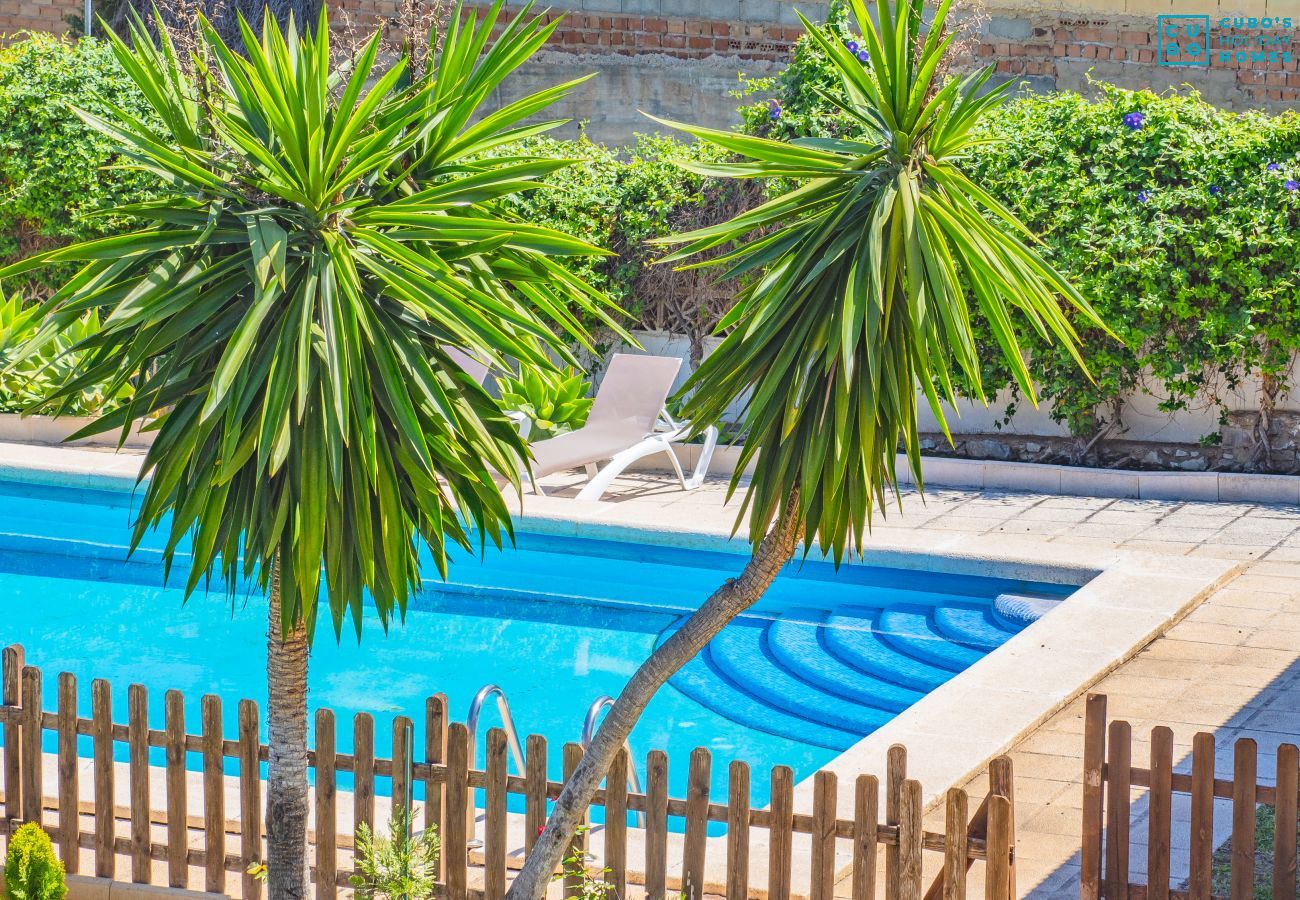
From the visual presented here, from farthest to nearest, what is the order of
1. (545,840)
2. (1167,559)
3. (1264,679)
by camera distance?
(1167,559)
(1264,679)
(545,840)

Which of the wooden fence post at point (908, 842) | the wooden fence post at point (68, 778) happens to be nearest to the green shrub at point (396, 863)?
the wooden fence post at point (68, 778)

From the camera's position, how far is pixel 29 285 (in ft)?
48.0

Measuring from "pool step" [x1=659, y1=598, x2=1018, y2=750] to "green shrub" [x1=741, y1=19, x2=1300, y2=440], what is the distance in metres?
2.44

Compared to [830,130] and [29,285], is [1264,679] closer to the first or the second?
[830,130]

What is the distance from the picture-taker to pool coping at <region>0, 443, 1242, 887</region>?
18.5 feet

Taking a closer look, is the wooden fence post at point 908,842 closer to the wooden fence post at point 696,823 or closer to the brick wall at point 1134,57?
the wooden fence post at point 696,823

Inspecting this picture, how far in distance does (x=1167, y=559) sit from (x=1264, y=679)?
2.12 metres

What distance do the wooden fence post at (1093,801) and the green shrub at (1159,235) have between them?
657 cm

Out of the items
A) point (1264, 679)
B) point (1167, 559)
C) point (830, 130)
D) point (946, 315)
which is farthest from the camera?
point (830, 130)

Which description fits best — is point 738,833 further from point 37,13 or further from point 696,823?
point 37,13

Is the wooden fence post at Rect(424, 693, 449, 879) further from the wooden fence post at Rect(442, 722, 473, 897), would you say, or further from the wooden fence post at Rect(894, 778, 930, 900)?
the wooden fence post at Rect(894, 778, 930, 900)

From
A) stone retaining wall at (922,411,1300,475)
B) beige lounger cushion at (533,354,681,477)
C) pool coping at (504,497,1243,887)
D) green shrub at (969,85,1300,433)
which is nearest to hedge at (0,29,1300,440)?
green shrub at (969,85,1300,433)

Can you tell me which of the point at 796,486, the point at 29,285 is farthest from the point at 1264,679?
the point at 29,285

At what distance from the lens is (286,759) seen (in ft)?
13.0
